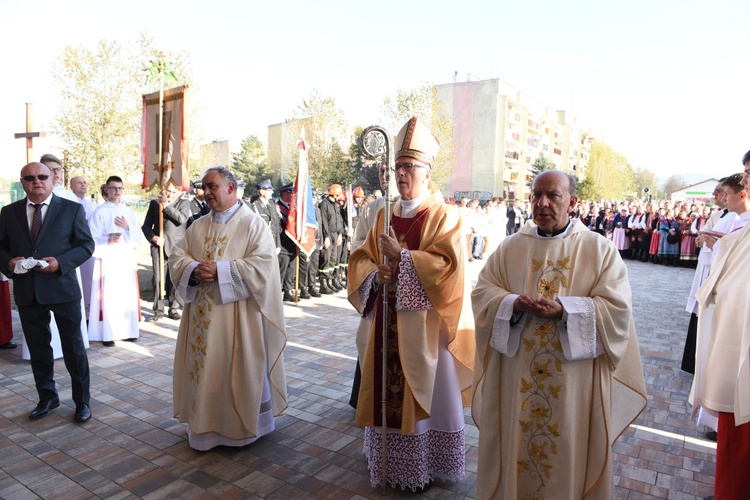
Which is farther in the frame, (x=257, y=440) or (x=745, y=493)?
(x=257, y=440)

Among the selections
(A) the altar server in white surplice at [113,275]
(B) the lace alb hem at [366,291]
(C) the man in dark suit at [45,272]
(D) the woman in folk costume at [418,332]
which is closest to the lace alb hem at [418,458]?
(D) the woman in folk costume at [418,332]

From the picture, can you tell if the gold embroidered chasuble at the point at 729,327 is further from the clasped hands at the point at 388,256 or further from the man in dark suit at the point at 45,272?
the man in dark suit at the point at 45,272

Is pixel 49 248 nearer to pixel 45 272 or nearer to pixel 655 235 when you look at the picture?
pixel 45 272

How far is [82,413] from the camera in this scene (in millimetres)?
4508

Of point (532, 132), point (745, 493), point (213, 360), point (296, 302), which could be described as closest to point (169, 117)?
point (296, 302)

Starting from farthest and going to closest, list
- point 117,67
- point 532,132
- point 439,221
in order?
point 532,132, point 117,67, point 439,221

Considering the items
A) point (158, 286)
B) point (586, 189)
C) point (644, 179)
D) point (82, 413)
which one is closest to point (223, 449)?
point (82, 413)

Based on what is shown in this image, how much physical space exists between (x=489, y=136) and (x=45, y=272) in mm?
52496

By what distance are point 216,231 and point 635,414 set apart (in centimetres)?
326

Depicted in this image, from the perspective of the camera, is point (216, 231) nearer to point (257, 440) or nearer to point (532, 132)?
point (257, 440)

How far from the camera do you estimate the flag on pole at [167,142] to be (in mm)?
7887

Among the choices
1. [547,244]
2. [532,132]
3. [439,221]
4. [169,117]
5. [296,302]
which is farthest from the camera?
[532,132]

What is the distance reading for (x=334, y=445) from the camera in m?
4.18

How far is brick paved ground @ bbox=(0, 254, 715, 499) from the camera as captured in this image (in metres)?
3.52
